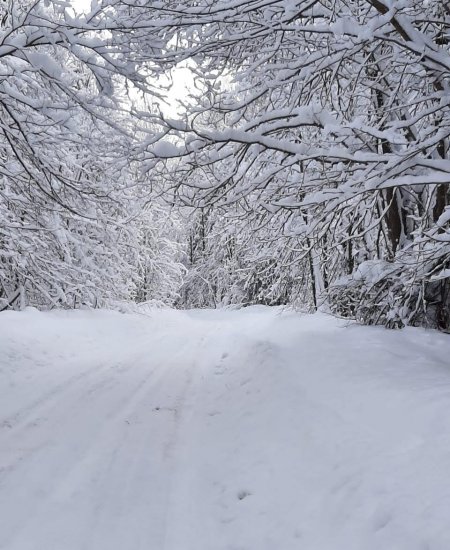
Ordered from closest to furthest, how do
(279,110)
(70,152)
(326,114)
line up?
(326,114) < (279,110) < (70,152)

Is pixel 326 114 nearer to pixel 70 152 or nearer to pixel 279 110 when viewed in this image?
pixel 279 110

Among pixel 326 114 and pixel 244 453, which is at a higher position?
pixel 326 114

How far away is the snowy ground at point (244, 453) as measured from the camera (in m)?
3.06

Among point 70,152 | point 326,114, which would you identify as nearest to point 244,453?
point 326,114

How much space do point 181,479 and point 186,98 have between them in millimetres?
4237

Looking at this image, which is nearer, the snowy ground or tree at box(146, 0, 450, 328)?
the snowy ground

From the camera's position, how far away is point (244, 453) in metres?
4.46

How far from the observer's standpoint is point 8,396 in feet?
20.5

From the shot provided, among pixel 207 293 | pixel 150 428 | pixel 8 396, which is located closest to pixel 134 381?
pixel 8 396

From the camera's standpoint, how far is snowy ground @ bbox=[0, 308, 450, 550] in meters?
3.06

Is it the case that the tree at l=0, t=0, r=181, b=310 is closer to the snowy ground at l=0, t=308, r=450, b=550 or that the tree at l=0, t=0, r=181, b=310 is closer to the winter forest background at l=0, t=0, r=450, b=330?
the winter forest background at l=0, t=0, r=450, b=330

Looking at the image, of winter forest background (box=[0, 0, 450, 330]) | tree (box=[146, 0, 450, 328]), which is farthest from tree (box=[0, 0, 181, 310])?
tree (box=[146, 0, 450, 328])

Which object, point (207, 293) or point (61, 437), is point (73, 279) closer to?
point (61, 437)

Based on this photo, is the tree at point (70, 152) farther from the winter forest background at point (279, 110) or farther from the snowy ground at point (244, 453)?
the snowy ground at point (244, 453)
